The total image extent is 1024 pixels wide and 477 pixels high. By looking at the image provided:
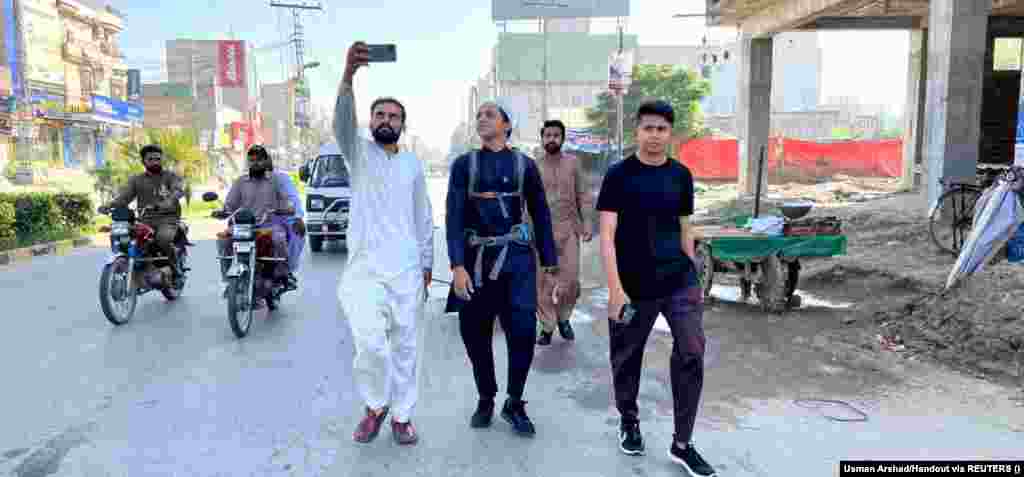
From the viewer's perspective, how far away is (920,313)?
640 centimetres

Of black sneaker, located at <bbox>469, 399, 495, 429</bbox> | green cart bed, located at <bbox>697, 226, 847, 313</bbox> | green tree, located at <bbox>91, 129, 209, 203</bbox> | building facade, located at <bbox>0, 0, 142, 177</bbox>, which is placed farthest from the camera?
building facade, located at <bbox>0, 0, 142, 177</bbox>

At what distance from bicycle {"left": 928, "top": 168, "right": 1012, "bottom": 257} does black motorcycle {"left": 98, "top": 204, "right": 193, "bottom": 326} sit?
902cm

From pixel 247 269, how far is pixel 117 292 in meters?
1.41

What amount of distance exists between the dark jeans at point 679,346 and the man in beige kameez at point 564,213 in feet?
8.05

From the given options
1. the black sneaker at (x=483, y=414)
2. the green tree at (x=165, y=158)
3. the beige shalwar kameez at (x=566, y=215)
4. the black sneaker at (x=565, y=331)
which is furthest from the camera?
the green tree at (x=165, y=158)

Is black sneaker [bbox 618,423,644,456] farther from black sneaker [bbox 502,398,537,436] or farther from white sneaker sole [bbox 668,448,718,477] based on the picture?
black sneaker [bbox 502,398,537,436]

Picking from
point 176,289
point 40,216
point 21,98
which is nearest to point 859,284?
point 176,289

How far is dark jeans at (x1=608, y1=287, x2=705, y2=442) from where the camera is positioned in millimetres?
3434

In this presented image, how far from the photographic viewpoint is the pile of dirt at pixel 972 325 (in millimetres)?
Result: 5305

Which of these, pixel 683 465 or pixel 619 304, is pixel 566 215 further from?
pixel 683 465

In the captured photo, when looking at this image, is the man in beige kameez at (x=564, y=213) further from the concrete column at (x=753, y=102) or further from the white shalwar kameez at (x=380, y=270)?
the concrete column at (x=753, y=102)

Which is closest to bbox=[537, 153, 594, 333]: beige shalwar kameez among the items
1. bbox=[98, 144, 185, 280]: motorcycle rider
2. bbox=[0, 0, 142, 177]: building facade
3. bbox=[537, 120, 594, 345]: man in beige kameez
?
bbox=[537, 120, 594, 345]: man in beige kameez

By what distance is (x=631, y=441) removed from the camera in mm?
3693

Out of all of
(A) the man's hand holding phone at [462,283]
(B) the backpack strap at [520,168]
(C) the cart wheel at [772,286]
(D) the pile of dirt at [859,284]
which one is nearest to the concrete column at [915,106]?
(D) the pile of dirt at [859,284]
